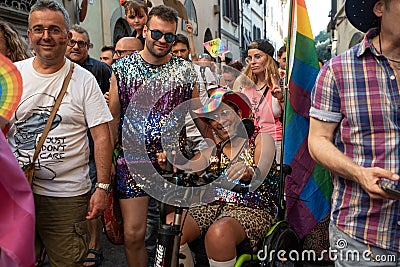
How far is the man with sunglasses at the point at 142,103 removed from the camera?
338cm

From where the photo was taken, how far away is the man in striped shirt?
1.97 meters

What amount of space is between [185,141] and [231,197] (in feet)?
1.58

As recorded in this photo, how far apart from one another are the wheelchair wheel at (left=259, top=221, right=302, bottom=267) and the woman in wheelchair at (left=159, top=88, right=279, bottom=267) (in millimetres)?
88

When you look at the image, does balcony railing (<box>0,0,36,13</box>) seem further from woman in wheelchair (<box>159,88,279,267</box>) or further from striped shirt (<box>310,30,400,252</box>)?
striped shirt (<box>310,30,400,252</box>)

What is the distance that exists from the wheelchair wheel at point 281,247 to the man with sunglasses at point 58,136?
3.29ft

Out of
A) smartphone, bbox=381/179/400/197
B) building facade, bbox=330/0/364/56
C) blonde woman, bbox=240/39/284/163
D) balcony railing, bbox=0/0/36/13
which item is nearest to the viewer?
smartphone, bbox=381/179/400/197

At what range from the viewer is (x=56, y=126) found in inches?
111

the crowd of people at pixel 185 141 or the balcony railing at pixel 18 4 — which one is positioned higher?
the balcony railing at pixel 18 4

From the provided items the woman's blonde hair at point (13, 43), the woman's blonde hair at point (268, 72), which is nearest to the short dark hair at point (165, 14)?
the woman's blonde hair at point (13, 43)

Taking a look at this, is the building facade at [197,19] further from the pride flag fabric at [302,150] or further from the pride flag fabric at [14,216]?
the pride flag fabric at [14,216]

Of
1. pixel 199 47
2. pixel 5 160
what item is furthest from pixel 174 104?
pixel 199 47

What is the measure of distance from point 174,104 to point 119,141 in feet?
1.49

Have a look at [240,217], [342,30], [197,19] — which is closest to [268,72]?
[240,217]

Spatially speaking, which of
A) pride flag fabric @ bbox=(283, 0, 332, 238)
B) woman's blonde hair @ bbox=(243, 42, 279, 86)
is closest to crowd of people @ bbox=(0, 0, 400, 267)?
pride flag fabric @ bbox=(283, 0, 332, 238)
